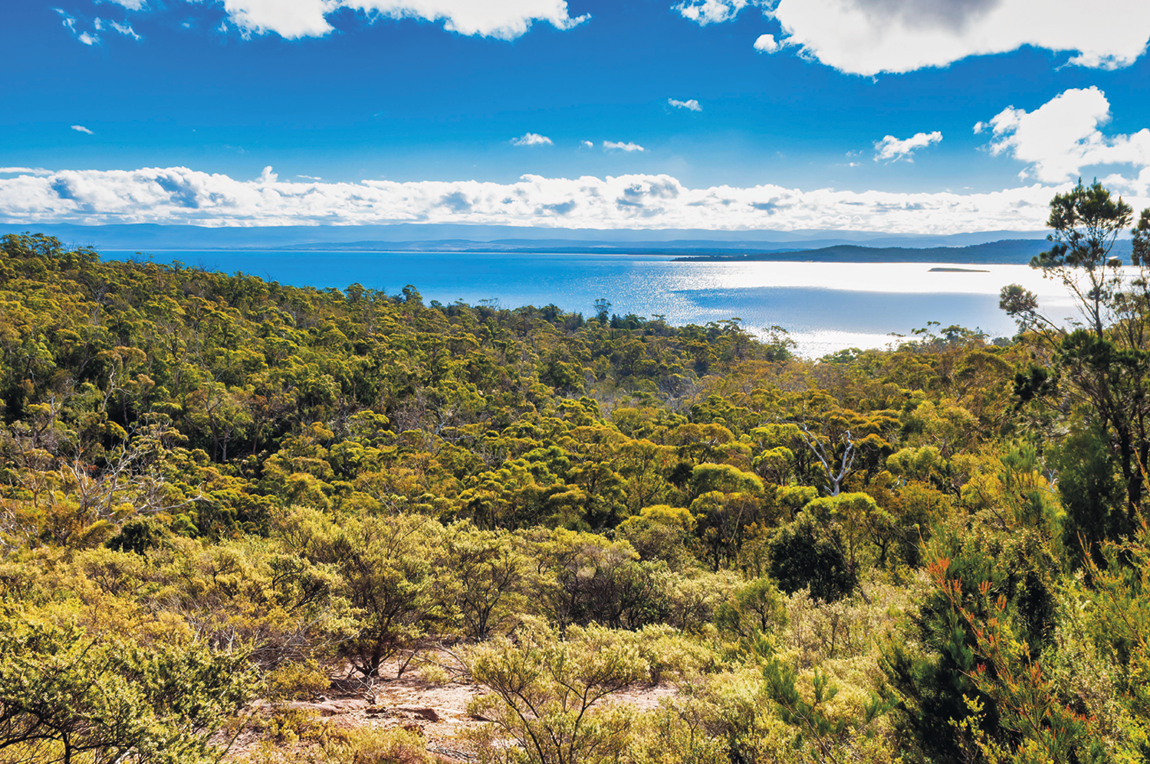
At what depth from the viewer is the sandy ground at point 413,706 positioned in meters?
9.24

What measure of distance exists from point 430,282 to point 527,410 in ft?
564

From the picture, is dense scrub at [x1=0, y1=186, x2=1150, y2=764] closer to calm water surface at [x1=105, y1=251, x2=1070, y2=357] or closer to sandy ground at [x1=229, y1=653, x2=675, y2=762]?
sandy ground at [x1=229, y1=653, x2=675, y2=762]

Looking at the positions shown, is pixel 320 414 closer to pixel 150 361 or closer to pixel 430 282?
pixel 150 361

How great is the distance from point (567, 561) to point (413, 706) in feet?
18.0

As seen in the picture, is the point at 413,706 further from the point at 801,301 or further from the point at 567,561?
the point at 801,301

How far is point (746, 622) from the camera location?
43.8 ft

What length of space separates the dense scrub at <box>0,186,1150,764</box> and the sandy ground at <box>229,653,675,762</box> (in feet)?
1.38

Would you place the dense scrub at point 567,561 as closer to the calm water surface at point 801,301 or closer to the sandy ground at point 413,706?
the sandy ground at point 413,706

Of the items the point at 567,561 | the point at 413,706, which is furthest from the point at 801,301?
the point at 413,706

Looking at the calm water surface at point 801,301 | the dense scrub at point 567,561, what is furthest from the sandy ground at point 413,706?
the calm water surface at point 801,301

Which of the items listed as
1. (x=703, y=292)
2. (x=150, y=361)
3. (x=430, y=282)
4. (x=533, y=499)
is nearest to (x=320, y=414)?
(x=150, y=361)

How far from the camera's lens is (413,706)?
11.1 meters

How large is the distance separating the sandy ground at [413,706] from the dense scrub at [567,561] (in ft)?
1.38

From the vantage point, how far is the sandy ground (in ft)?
30.3
